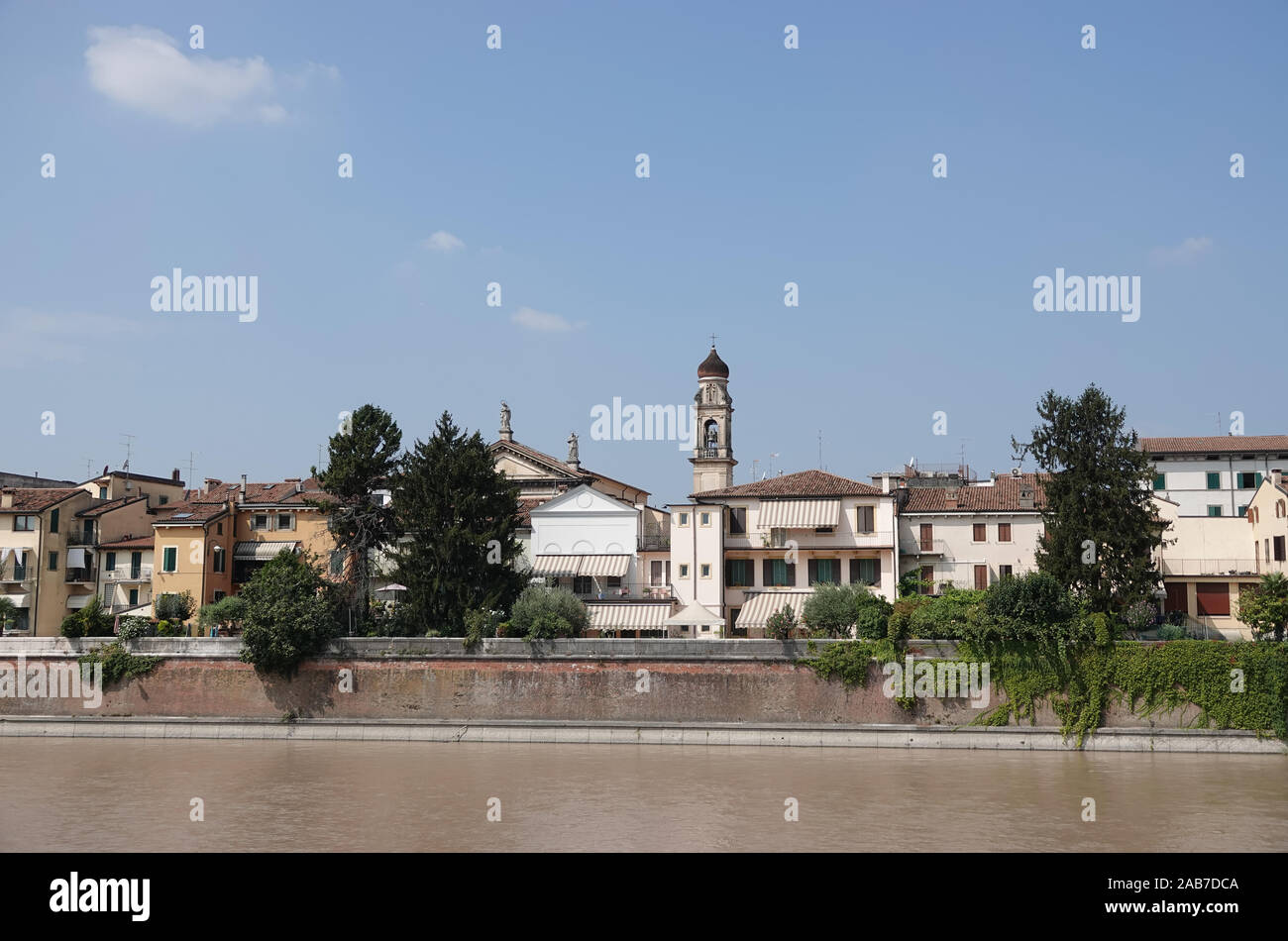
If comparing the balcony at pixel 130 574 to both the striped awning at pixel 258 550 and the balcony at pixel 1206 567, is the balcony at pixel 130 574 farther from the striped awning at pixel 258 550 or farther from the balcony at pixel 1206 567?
the balcony at pixel 1206 567

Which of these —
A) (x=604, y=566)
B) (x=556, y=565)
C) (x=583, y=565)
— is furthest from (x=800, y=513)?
(x=556, y=565)

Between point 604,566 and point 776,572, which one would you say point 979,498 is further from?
point 604,566

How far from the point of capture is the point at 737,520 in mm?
45719

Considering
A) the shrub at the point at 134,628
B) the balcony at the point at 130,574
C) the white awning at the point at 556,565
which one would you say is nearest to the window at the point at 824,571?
the white awning at the point at 556,565

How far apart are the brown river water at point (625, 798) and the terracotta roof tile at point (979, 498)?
42.3ft

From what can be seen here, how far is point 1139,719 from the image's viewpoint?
34.1 meters

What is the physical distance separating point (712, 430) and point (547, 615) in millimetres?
22115

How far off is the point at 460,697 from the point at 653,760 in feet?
27.2

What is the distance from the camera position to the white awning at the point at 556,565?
46.1m

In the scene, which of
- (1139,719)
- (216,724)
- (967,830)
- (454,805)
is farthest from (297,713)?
(1139,719)

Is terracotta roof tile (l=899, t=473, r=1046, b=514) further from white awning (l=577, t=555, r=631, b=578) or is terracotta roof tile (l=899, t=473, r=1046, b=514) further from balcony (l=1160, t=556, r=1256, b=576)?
white awning (l=577, t=555, r=631, b=578)

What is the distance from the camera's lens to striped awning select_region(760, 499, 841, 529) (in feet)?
144
